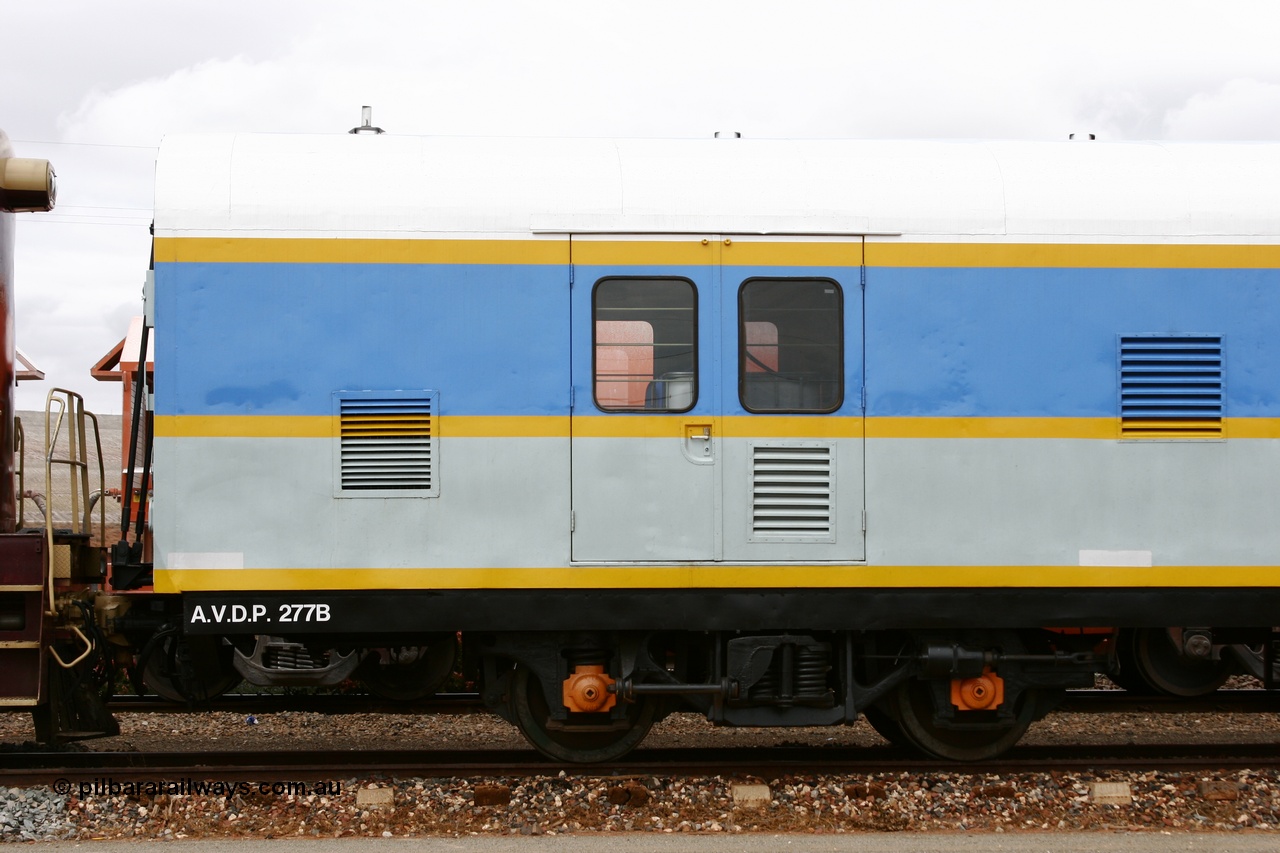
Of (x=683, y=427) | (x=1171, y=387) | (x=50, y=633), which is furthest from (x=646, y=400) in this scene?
(x=50, y=633)

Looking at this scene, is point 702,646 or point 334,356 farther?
point 702,646

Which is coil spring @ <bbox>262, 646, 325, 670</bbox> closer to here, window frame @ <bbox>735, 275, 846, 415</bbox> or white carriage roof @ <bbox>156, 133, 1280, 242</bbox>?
white carriage roof @ <bbox>156, 133, 1280, 242</bbox>

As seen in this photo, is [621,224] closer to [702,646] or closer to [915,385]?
[915,385]

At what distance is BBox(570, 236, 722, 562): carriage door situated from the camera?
232 inches

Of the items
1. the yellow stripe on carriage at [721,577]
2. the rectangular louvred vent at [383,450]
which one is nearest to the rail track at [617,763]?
the yellow stripe on carriage at [721,577]

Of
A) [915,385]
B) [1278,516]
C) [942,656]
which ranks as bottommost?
[942,656]

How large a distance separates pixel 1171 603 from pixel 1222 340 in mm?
1497

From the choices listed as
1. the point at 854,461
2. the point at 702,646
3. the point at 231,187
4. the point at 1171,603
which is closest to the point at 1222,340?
the point at 1171,603

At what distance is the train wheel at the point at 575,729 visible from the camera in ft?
21.0

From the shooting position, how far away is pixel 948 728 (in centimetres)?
653

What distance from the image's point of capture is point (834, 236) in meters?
6.07

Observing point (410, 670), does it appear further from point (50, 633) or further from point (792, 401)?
point (792, 401)


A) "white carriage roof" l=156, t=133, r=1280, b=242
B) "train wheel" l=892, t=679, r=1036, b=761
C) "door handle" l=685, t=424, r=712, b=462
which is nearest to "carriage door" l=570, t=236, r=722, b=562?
"door handle" l=685, t=424, r=712, b=462

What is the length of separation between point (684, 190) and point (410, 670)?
10.9 feet
